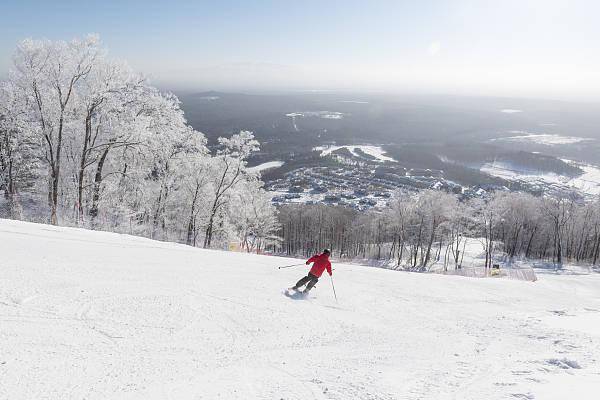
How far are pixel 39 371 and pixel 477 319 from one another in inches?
446

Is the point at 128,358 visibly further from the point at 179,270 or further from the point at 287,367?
A: the point at 179,270

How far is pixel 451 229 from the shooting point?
189 ft

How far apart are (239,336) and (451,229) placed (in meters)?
54.4

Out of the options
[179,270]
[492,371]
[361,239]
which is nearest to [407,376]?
[492,371]

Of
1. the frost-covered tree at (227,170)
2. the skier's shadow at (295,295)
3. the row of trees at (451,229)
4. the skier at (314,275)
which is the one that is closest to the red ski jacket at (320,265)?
the skier at (314,275)

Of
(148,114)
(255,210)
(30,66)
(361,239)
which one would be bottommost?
(361,239)

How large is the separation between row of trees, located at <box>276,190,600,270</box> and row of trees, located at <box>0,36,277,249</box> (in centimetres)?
3070

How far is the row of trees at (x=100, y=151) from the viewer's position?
23531 millimetres

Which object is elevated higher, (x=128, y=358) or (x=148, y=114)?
(x=148, y=114)

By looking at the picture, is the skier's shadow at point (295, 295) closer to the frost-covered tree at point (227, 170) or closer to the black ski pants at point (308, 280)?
the black ski pants at point (308, 280)

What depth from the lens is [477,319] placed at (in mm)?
12305

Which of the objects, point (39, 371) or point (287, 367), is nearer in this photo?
point (39, 371)

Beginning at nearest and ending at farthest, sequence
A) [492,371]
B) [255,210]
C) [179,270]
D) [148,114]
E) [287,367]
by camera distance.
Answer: [287,367] < [492,371] < [179,270] < [148,114] < [255,210]

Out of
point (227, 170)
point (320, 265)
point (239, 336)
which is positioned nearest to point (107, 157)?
point (227, 170)
